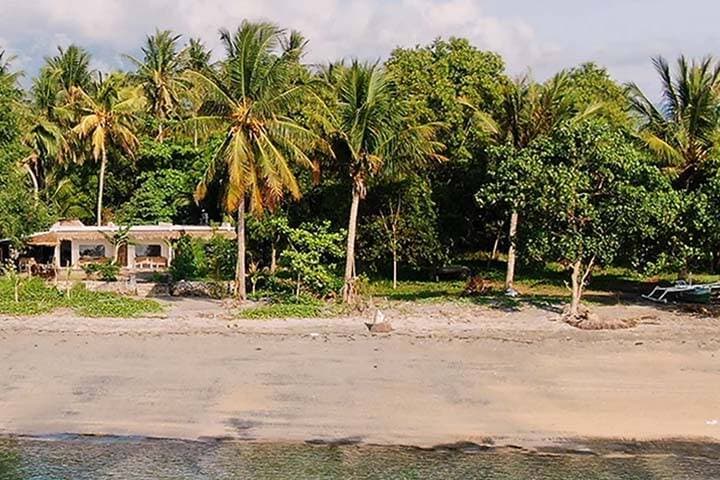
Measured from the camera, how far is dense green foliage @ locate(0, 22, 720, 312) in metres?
23.0

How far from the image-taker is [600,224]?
2286 centimetres

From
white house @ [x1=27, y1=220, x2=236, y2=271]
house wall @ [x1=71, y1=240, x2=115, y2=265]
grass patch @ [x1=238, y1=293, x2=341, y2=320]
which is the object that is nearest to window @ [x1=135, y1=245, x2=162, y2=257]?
white house @ [x1=27, y1=220, x2=236, y2=271]

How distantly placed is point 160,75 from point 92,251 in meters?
13.8

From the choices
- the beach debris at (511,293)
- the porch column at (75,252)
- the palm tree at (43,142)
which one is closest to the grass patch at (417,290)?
the beach debris at (511,293)

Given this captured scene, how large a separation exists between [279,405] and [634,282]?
69.8 ft

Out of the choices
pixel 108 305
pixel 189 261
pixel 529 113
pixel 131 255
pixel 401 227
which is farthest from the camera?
pixel 131 255

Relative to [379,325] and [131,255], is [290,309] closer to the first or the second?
[379,325]

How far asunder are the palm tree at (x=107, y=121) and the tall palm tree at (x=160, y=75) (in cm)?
450

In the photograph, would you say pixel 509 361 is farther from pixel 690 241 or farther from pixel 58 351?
pixel 58 351

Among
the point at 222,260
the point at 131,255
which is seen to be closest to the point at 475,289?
the point at 222,260

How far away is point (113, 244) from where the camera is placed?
1447 inches

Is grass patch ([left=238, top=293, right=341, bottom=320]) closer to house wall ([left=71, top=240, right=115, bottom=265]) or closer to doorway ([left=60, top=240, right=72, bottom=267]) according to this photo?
house wall ([left=71, top=240, right=115, bottom=265])

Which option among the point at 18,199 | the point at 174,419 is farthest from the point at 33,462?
the point at 18,199

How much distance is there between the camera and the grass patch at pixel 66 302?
24031 millimetres
